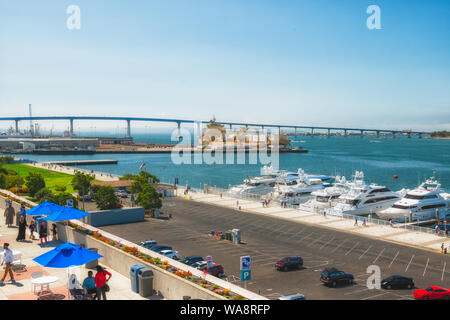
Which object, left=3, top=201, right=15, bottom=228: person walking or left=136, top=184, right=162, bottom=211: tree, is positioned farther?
left=136, top=184, right=162, bottom=211: tree

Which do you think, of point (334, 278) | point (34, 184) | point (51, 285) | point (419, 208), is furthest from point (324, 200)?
point (51, 285)

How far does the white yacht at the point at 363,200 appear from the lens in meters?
44.7

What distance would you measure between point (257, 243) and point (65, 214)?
53.6 feet

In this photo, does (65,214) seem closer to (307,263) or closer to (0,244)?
(0,244)

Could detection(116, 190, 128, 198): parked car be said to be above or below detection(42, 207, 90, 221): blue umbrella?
below

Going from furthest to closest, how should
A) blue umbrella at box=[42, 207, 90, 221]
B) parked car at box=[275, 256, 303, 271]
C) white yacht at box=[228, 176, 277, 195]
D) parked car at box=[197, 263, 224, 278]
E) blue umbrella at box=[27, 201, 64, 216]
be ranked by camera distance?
1. white yacht at box=[228, 176, 277, 195]
2. parked car at box=[275, 256, 303, 271]
3. parked car at box=[197, 263, 224, 278]
4. blue umbrella at box=[27, 201, 64, 216]
5. blue umbrella at box=[42, 207, 90, 221]

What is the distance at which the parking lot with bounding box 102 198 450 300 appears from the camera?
20.1 m

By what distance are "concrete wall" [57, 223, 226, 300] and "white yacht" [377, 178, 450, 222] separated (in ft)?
118

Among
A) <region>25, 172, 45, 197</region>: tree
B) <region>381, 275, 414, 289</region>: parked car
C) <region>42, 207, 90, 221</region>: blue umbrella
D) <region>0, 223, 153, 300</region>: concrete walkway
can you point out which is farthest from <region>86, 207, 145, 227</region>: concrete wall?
<region>381, 275, 414, 289</region>: parked car

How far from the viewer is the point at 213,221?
37469 millimetres

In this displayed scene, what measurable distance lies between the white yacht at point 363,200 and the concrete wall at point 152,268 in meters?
32.8

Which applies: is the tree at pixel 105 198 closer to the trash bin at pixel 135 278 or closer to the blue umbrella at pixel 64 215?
the blue umbrella at pixel 64 215

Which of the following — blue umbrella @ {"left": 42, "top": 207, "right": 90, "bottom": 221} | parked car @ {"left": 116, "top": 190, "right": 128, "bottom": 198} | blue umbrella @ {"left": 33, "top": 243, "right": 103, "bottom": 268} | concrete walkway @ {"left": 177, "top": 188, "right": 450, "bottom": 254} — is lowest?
concrete walkway @ {"left": 177, "top": 188, "right": 450, "bottom": 254}

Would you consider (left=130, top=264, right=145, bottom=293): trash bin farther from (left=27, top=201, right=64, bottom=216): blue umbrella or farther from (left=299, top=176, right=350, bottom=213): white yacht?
(left=299, top=176, right=350, bottom=213): white yacht
